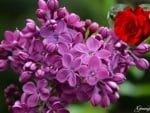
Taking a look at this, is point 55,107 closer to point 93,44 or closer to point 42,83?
point 42,83

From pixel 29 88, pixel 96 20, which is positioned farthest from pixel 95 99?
pixel 96 20

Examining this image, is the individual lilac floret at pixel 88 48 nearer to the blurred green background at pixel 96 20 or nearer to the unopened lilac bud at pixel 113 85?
the unopened lilac bud at pixel 113 85

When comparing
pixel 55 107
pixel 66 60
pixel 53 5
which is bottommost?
pixel 55 107

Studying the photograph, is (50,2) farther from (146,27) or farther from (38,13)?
(146,27)

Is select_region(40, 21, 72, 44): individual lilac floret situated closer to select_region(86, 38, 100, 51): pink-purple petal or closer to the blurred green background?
select_region(86, 38, 100, 51): pink-purple petal

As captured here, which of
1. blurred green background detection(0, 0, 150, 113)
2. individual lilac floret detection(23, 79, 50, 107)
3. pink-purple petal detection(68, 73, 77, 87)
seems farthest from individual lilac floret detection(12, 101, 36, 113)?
blurred green background detection(0, 0, 150, 113)
